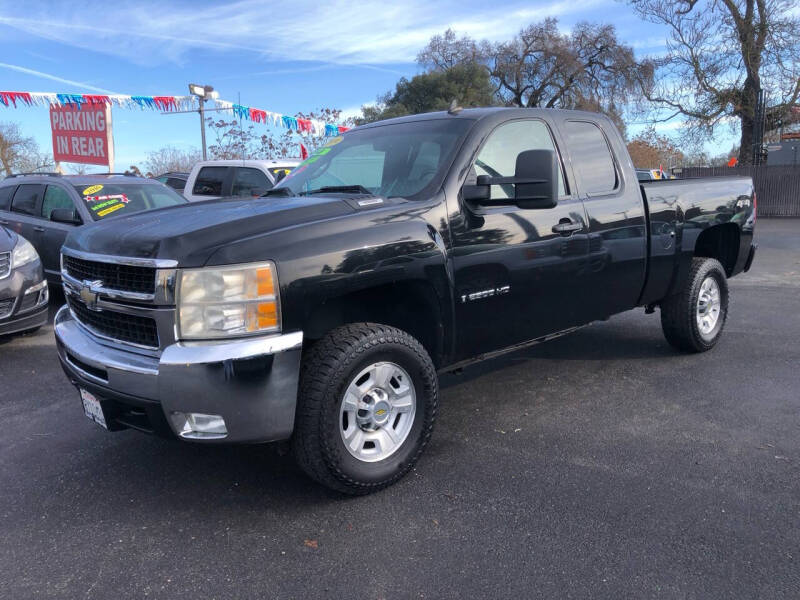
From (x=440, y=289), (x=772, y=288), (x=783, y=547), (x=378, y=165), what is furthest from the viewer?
(x=772, y=288)

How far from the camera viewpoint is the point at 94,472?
367 cm

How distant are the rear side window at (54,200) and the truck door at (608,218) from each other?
21.7ft

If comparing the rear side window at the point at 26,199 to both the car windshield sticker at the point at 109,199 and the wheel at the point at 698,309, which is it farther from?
the wheel at the point at 698,309

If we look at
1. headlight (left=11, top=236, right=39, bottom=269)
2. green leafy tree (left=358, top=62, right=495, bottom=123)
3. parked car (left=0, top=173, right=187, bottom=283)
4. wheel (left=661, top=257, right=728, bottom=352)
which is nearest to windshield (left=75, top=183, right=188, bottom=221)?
parked car (left=0, top=173, right=187, bottom=283)

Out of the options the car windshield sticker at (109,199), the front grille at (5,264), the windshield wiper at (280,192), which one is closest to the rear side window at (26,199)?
the car windshield sticker at (109,199)

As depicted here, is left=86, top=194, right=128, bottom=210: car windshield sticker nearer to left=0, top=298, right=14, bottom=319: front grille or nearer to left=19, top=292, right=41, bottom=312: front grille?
left=19, top=292, right=41, bottom=312: front grille

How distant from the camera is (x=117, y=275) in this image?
10.2 feet

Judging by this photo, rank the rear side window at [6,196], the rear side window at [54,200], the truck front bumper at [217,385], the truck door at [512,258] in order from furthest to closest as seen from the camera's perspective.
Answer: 1. the rear side window at [6,196]
2. the rear side window at [54,200]
3. the truck door at [512,258]
4. the truck front bumper at [217,385]

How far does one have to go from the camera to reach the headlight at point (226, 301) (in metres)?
2.83

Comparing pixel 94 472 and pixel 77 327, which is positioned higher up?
pixel 77 327

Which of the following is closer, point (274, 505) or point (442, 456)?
point (274, 505)

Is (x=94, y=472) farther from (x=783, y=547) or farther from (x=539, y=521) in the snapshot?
(x=783, y=547)

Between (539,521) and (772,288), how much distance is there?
25.3 ft

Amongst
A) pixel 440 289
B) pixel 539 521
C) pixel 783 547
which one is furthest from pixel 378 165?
pixel 783 547
